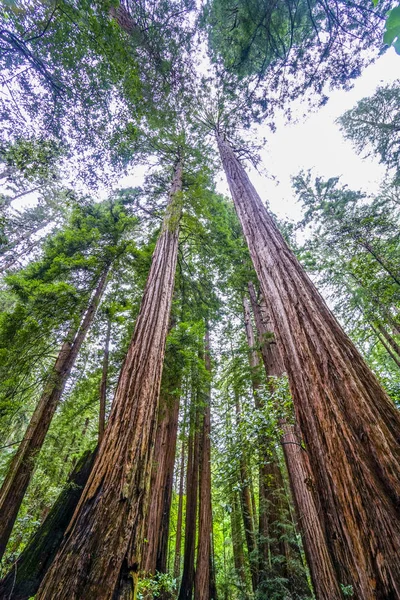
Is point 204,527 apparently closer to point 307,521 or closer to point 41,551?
point 307,521

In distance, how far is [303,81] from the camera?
5.27 metres

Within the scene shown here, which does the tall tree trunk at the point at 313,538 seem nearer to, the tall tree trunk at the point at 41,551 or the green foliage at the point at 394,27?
the green foliage at the point at 394,27

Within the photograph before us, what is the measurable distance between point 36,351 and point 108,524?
4.12 m

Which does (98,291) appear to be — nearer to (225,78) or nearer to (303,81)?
(225,78)

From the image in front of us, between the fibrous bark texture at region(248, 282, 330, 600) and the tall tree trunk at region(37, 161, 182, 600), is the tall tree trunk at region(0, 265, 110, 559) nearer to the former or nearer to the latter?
the tall tree trunk at region(37, 161, 182, 600)

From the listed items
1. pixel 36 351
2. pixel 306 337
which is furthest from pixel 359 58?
pixel 36 351

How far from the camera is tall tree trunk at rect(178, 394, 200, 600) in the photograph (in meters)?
6.29

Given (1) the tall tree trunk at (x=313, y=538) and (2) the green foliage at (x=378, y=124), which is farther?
(2) the green foliage at (x=378, y=124)

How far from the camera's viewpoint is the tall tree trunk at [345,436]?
91 centimetres

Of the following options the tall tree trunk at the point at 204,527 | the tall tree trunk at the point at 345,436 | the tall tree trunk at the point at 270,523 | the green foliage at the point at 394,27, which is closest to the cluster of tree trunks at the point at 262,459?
the tall tree trunk at the point at 345,436

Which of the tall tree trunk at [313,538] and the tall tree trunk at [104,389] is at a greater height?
the tall tree trunk at [104,389]

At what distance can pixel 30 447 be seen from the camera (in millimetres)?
5031

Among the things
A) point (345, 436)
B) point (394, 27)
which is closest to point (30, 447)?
point (345, 436)

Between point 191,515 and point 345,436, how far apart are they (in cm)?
812
